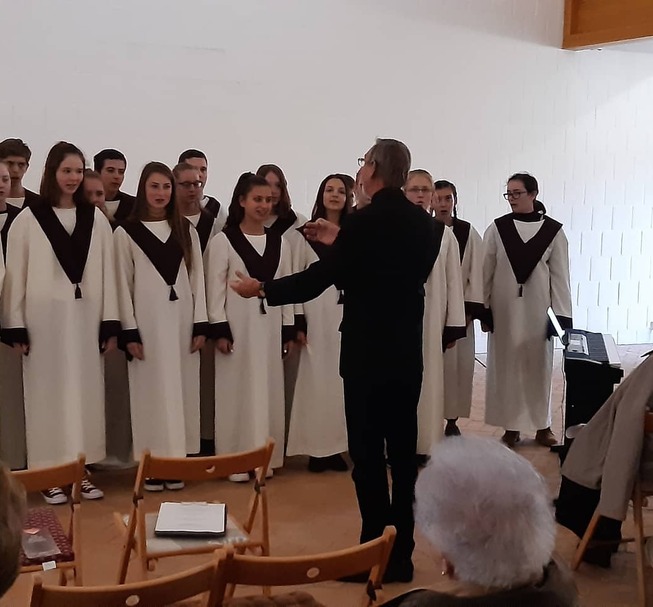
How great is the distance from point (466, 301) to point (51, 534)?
11.1 feet

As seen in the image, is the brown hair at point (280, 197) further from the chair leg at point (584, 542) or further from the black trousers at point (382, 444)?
the chair leg at point (584, 542)

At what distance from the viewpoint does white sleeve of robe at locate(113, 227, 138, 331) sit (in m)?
4.89

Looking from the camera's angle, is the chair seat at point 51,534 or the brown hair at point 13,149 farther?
the brown hair at point 13,149

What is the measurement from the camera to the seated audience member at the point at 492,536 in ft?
5.60

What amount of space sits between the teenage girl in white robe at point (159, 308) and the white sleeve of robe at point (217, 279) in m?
0.05

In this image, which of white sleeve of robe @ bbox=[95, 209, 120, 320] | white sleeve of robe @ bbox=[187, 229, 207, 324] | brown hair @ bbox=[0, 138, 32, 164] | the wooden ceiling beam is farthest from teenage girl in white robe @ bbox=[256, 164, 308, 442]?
the wooden ceiling beam

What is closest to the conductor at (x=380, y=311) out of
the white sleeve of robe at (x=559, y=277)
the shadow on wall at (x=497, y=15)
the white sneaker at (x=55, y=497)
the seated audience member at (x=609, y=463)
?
the seated audience member at (x=609, y=463)

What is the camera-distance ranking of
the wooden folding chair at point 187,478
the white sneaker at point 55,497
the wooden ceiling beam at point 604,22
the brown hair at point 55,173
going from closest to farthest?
1. the wooden folding chair at point 187,478
2. the brown hair at point 55,173
3. the white sneaker at point 55,497
4. the wooden ceiling beam at point 604,22

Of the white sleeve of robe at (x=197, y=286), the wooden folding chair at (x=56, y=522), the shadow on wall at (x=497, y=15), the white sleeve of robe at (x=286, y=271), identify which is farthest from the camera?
the shadow on wall at (x=497, y=15)

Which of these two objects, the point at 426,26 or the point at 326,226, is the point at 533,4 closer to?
the point at 426,26

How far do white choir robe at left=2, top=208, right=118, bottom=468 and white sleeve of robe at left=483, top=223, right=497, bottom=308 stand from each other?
8.01 ft

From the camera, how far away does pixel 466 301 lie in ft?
19.1

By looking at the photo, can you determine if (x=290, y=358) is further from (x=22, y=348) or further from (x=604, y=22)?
(x=604, y=22)

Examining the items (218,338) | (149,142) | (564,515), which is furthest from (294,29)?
(564,515)
